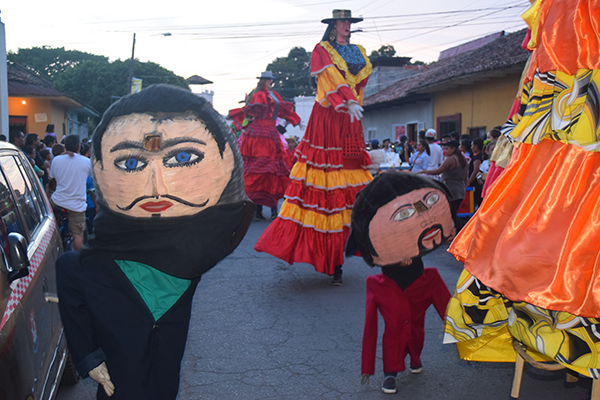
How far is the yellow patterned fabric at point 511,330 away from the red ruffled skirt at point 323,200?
9.83 feet

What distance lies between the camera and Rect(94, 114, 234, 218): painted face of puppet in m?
2.23

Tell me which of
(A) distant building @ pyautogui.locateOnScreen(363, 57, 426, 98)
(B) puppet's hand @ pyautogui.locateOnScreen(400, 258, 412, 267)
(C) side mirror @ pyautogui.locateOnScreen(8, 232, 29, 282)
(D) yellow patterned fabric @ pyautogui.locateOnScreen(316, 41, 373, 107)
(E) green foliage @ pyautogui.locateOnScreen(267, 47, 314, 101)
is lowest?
(B) puppet's hand @ pyautogui.locateOnScreen(400, 258, 412, 267)

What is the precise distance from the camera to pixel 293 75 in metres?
51.0

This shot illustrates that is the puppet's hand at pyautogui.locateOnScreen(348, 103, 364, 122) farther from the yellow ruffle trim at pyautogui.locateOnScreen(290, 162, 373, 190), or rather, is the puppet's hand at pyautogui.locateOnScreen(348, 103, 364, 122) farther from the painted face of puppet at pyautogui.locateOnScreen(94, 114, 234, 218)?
the painted face of puppet at pyautogui.locateOnScreen(94, 114, 234, 218)

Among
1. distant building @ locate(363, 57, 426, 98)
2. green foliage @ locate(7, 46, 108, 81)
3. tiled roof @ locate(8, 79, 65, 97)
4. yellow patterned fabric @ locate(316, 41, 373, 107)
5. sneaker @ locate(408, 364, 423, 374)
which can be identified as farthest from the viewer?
green foliage @ locate(7, 46, 108, 81)

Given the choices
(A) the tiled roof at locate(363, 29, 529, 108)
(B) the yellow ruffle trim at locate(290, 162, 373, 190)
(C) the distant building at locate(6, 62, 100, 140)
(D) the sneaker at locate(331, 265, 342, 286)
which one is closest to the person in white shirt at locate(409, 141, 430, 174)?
(A) the tiled roof at locate(363, 29, 529, 108)

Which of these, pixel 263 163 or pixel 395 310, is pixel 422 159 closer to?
pixel 263 163

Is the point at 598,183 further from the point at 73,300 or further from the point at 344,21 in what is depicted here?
the point at 344,21

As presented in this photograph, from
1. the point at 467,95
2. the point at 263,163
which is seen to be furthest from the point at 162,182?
the point at 467,95

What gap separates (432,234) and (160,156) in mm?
1728

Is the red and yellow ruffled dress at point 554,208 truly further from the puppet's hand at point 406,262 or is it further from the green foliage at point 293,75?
the green foliage at point 293,75

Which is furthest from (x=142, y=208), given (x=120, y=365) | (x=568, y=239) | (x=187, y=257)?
(x=568, y=239)

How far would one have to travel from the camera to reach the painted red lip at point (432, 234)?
127 inches

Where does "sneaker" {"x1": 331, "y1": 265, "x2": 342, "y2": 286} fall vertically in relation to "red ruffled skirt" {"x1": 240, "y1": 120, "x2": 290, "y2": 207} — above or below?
below
